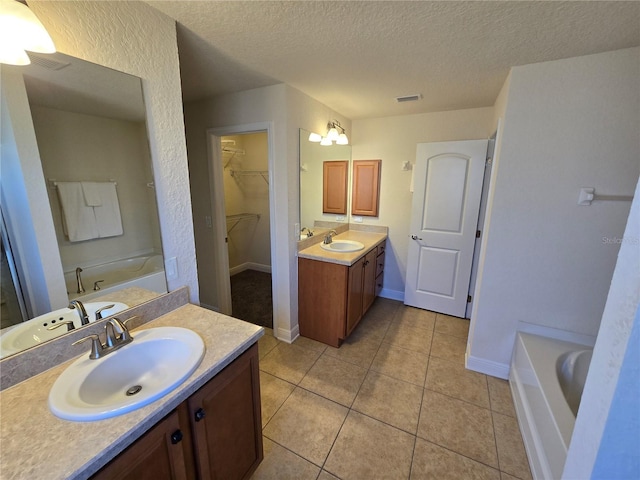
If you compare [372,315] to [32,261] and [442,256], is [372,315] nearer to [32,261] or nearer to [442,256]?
[442,256]

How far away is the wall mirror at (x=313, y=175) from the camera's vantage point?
249 centimetres

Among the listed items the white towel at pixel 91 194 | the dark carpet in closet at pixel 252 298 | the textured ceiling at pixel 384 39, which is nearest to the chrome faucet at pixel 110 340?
the white towel at pixel 91 194

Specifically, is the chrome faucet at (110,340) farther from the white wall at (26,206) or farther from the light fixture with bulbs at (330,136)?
the light fixture with bulbs at (330,136)

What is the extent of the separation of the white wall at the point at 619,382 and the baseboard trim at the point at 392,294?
278 centimetres

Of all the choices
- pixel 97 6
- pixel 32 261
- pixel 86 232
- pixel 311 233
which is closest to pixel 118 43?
pixel 97 6

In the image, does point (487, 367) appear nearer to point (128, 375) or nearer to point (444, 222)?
point (444, 222)

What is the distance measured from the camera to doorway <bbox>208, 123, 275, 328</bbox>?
3053 millimetres

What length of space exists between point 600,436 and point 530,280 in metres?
1.54

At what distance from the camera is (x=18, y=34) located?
79 cm

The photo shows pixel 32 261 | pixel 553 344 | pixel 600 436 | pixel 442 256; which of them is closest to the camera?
pixel 600 436

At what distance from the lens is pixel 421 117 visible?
2963 millimetres

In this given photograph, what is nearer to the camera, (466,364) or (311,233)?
(466,364)

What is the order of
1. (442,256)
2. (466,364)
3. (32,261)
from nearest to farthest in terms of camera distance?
(32,261)
(466,364)
(442,256)

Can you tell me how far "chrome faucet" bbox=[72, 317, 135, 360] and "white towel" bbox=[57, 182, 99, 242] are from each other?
38 cm
